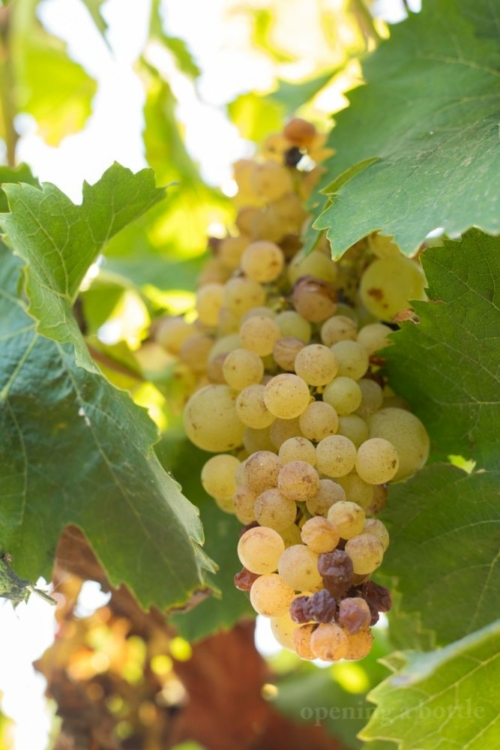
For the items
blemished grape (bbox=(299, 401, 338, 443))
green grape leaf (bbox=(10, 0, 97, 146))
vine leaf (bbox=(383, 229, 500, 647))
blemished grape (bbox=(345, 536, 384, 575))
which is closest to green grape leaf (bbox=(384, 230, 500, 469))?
vine leaf (bbox=(383, 229, 500, 647))

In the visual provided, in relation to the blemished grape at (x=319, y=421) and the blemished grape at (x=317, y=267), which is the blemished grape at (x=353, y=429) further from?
the blemished grape at (x=317, y=267)

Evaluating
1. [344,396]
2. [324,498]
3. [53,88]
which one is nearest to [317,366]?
[344,396]

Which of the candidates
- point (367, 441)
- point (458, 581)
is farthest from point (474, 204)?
point (458, 581)

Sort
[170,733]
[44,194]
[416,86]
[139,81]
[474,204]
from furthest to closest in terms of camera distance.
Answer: [139,81]
[170,733]
[416,86]
[44,194]
[474,204]

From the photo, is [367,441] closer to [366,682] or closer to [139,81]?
[366,682]

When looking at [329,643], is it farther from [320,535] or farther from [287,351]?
[287,351]

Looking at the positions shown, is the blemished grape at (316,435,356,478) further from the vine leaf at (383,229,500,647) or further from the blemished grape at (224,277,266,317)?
the blemished grape at (224,277,266,317)

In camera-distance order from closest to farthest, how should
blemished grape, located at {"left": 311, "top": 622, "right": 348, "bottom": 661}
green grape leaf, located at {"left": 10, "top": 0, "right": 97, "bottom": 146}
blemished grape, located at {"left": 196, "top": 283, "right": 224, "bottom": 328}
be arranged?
1. blemished grape, located at {"left": 311, "top": 622, "right": 348, "bottom": 661}
2. blemished grape, located at {"left": 196, "top": 283, "right": 224, "bottom": 328}
3. green grape leaf, located at {"left": 10, "top": 0, "right": 97, "bottom": 146}
